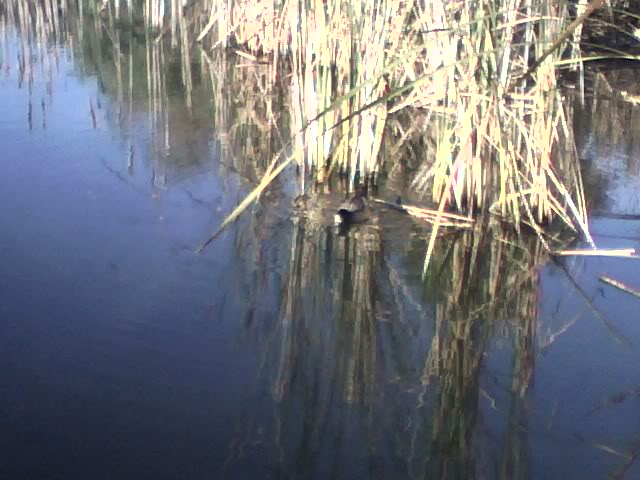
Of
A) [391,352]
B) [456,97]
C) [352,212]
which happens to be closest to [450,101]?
[456,97]

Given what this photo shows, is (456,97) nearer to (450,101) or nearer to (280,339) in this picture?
(450,101)

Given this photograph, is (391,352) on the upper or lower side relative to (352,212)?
lower

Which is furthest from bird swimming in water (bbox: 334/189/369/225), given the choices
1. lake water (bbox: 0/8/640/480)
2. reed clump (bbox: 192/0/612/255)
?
reed clump (bbox: 192/0/612/255)

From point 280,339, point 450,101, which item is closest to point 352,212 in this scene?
point 450,101

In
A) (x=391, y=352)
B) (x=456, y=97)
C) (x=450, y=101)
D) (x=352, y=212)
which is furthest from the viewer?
(x=352, y=212)

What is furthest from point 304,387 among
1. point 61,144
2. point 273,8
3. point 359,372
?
point 273,8

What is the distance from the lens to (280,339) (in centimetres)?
315

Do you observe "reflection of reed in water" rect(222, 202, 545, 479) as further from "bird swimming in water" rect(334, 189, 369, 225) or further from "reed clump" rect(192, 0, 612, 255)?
"reed clump" rect(192, 0, 612, 255)

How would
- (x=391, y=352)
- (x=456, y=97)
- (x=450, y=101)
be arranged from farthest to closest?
(x=450, y=101) < (x=456, y=97) < (x=391, y=352)

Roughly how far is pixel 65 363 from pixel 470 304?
1339mm

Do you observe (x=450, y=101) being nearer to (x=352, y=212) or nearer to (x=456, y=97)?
(x=456, y=97)

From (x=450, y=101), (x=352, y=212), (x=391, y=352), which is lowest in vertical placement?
(x=391, y=352)

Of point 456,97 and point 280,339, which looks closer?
point 280,339

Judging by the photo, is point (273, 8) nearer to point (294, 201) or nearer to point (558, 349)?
point (294, 201)
